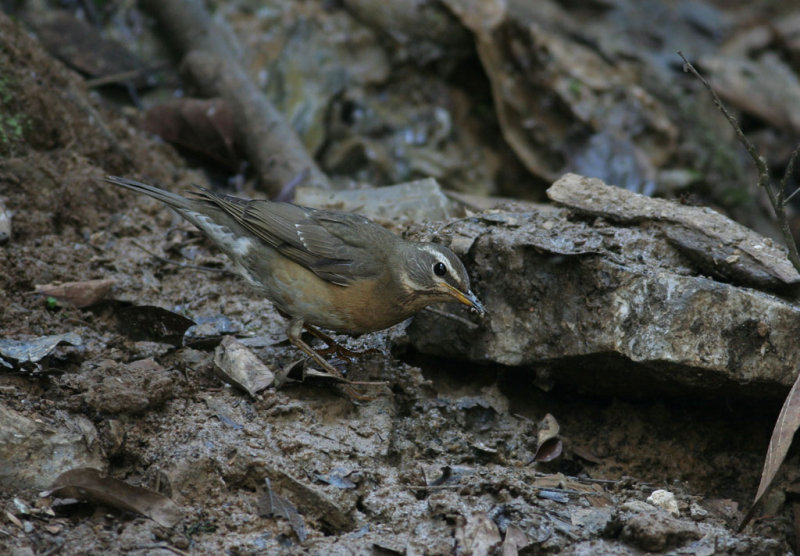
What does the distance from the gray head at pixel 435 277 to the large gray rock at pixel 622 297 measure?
0.26 meters

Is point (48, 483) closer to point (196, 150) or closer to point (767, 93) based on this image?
point (196, 150)

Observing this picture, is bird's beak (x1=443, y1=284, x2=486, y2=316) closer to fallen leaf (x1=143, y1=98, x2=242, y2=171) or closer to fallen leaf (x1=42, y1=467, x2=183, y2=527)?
fallen leaf (x1=42, y1=467, x2=183, y2=527)

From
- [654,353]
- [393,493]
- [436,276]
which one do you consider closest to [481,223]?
[436,276]

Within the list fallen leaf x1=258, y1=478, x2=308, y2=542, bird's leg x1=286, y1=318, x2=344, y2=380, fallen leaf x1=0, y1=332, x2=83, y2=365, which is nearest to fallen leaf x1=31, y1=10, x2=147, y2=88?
fallen leaf x1=0, y1=332, x2=83, y2=365

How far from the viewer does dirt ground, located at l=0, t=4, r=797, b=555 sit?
14.5 feet

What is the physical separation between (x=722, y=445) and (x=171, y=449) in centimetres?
390

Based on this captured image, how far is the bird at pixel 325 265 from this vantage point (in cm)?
576

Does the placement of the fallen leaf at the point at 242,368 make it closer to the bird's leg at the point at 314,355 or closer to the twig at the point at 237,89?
the bird's leg at the point at 314,355

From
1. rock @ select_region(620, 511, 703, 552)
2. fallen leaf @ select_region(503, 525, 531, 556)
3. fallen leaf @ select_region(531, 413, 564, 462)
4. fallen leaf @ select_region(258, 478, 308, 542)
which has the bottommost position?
fallen leaf @ select_region(531, 413, 564, 462)

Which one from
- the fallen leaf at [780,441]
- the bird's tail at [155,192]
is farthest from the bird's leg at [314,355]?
the fallen leaf at [780,441]

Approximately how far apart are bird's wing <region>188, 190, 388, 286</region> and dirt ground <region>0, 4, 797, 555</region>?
68cm

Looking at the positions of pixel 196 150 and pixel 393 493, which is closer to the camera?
pixel 393 493

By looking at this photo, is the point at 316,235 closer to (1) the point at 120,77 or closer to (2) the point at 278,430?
(2) the point at 278,430

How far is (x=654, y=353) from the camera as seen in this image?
17.1ft
